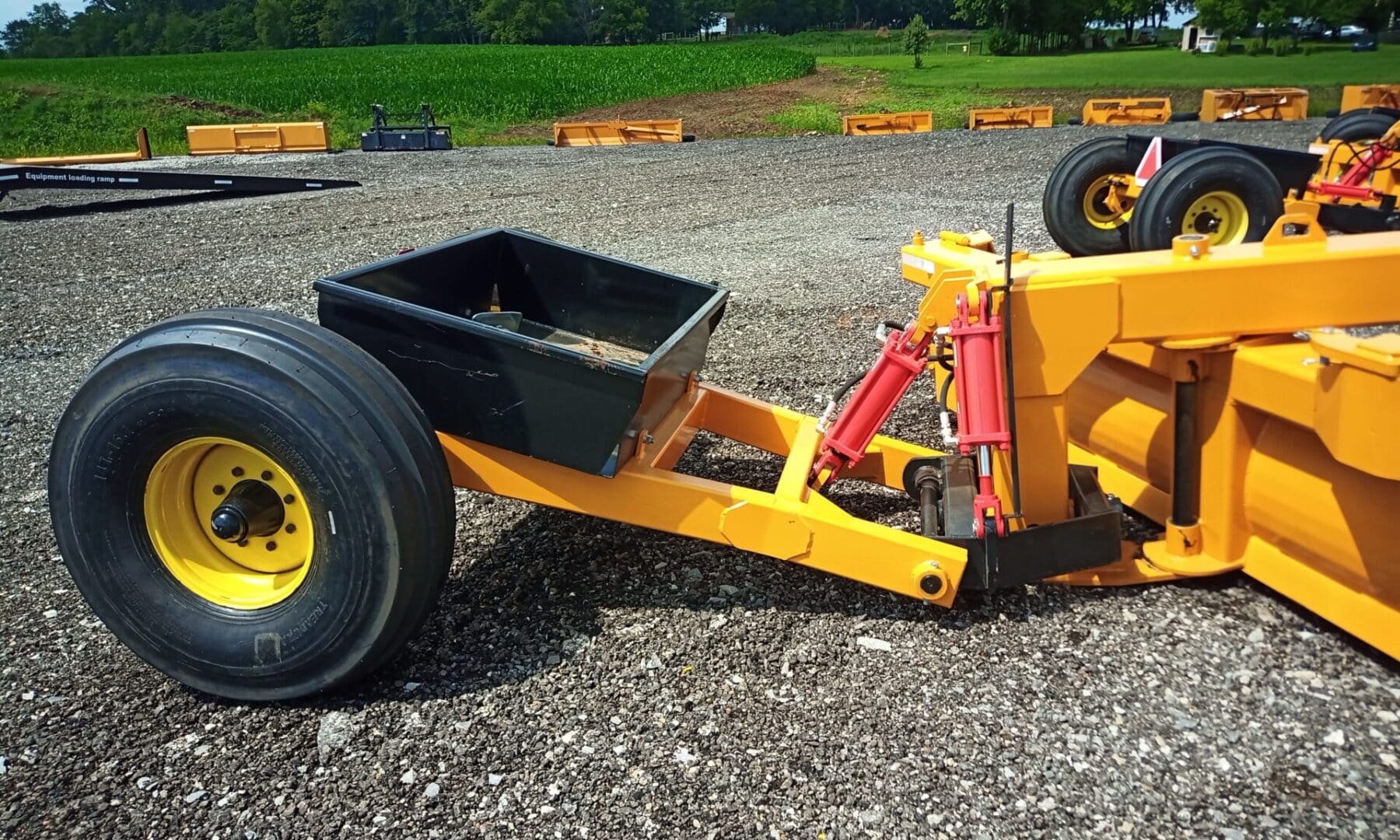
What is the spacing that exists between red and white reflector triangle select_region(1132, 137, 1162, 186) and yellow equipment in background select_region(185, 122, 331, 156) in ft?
60.3

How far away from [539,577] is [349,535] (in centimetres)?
109

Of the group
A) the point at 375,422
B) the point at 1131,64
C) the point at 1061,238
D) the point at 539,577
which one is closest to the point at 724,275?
the point at 1061,238

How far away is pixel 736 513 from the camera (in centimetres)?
309

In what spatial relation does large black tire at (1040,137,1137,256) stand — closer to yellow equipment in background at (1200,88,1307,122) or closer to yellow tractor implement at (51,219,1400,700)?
yellow tractor implement at (51,219,1400,700)

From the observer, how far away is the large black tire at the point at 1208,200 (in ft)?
22.8

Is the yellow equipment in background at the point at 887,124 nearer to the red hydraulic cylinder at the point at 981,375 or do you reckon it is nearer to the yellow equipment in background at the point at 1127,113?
the yellow equipment in background at the point at 1127,113

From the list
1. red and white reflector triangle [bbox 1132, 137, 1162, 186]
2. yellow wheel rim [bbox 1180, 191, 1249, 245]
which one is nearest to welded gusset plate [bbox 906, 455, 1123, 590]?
yellow wheel rim [bbox 1180, 191, 1249, 245]

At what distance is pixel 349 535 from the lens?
2.65 meters

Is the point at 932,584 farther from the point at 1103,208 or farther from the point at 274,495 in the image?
the point at 1103,208

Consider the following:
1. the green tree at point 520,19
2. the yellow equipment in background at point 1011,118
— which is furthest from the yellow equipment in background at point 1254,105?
the green tree at point 520,19

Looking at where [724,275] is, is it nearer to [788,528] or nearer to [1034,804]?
[788,528]

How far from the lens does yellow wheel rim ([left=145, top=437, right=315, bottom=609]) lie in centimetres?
286

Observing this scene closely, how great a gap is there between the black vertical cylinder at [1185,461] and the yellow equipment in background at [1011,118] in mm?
21055

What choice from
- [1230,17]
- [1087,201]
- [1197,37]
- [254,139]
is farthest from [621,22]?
[1087,201]
